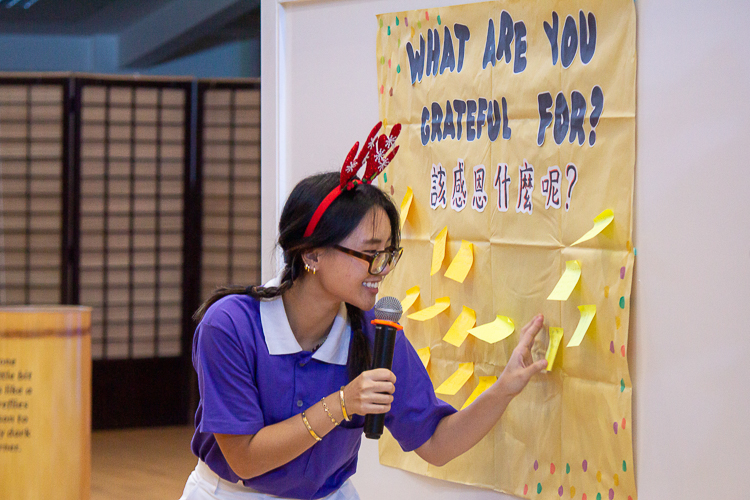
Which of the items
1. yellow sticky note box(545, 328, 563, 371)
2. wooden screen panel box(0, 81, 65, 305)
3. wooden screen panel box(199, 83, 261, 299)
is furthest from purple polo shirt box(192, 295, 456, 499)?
wooden screen panel box(0, 81, 65, 305)

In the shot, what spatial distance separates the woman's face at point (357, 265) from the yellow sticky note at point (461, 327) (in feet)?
1.34

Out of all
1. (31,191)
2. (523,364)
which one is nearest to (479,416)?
(523,364)

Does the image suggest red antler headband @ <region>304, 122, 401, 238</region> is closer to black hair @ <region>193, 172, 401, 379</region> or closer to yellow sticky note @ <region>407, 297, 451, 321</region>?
black hair @ <region>193, 172, 401, 379</region>

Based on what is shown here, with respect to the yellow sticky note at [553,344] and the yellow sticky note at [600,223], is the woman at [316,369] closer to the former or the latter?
the yellow sticky note at [553,344]

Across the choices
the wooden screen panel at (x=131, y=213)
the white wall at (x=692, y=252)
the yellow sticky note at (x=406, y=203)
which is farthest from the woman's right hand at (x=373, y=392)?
the wooden screen panel at (x=131, y=213)

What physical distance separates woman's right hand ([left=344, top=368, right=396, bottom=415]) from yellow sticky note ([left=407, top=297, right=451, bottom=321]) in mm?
545

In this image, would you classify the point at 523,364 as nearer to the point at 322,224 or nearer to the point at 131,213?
the point at 322,224

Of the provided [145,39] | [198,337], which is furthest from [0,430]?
[145,39]

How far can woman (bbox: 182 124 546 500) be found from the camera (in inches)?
53.5

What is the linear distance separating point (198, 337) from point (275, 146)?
2.82ft

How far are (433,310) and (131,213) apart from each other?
3.41 m

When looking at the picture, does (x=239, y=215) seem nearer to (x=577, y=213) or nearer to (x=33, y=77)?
(x=33, y=77)

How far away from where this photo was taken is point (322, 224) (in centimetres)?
138

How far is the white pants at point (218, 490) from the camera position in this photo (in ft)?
4.83
